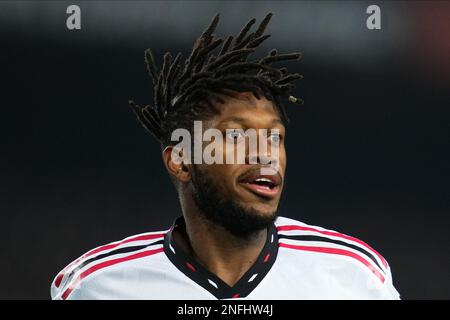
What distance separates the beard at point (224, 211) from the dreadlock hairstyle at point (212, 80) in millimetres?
180

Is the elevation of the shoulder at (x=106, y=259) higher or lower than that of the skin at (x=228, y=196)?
lower

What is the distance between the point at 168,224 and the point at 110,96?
0.66 m

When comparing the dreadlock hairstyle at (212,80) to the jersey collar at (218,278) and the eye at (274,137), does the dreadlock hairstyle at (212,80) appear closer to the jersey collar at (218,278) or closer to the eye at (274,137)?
the eye at (274,137)

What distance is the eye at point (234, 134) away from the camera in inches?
77.1

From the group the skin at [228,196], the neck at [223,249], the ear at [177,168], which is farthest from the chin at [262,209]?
the ear at [177,168]

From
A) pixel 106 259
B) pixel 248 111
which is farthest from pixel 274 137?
pixel 106 259

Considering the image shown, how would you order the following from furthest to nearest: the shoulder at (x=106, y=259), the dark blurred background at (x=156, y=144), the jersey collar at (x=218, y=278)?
the dark blurred background at (x=156, y=144), the shoulder at (x=106, y=259), the jersey collar at (x=218, y=278)

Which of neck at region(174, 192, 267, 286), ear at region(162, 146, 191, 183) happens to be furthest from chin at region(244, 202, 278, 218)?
ear at region(162, 146, 191, 183)

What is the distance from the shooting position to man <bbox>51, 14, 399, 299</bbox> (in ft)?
6.47

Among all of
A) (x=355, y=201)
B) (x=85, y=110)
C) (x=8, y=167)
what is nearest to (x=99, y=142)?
(x=85, y=110)

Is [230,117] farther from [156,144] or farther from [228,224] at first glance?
[156,144]

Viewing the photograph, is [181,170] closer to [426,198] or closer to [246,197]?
[246,197]

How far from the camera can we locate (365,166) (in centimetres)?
341

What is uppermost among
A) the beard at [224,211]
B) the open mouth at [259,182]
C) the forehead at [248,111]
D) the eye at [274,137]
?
the forehead at [248,111]
